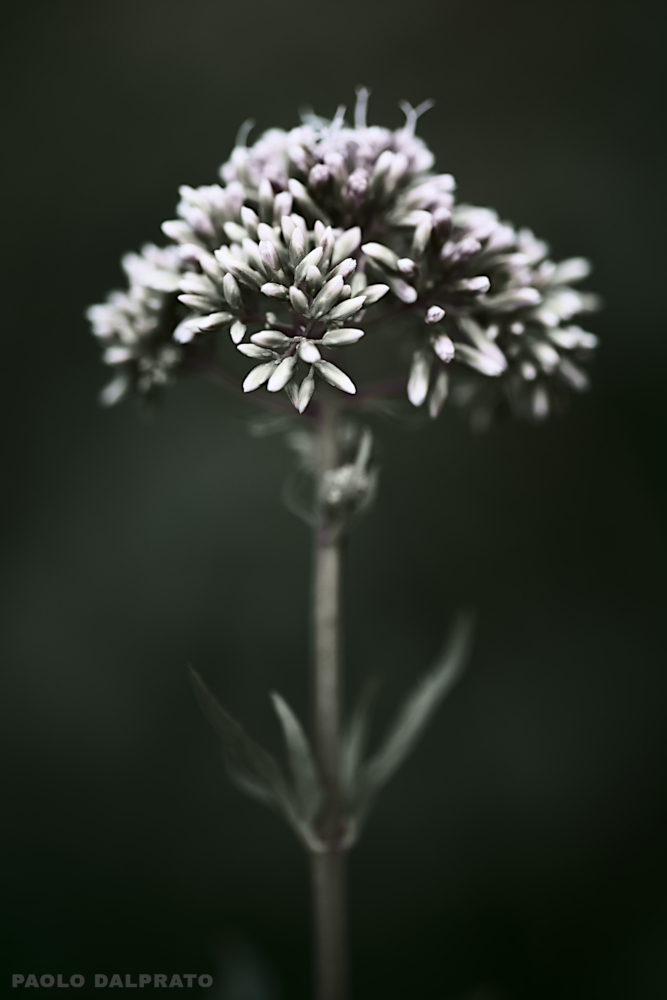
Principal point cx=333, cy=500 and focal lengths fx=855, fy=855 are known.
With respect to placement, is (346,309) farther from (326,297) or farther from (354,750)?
(354,750)

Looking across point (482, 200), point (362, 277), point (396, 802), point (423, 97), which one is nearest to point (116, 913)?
point (396, 802)

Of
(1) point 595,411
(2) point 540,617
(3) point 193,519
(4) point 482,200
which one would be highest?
(4) point 482,200

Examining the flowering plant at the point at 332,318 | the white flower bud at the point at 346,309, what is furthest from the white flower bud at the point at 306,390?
the white flower bud at the point at 346,309

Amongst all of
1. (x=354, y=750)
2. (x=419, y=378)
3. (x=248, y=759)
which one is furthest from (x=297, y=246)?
(x=354, y=750)

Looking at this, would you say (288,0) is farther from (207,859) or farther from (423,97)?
(207,859)

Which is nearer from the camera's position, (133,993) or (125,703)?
(133,993)
